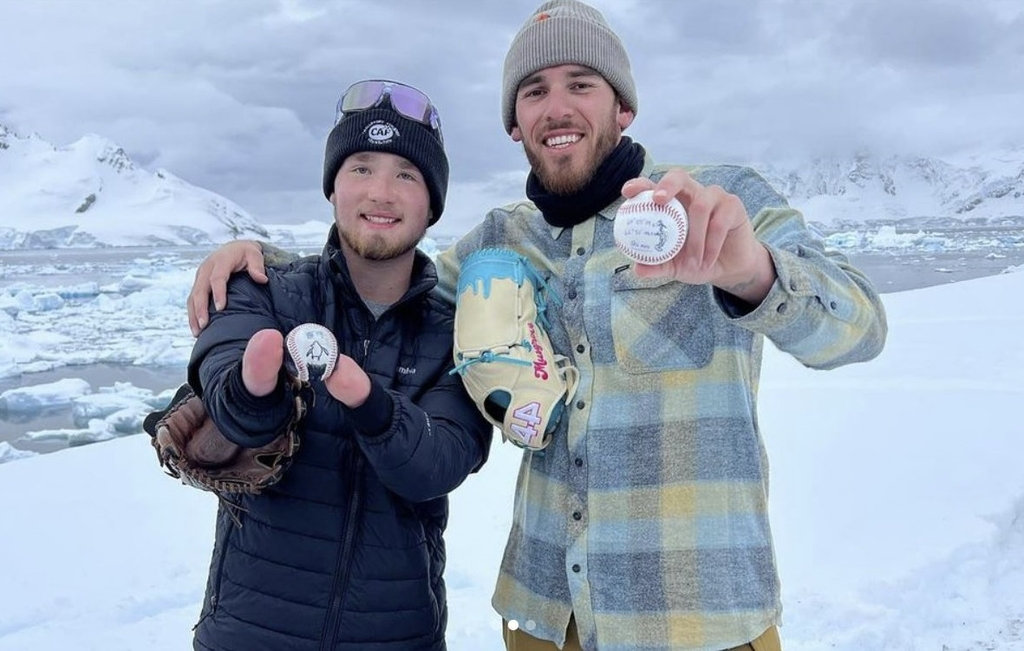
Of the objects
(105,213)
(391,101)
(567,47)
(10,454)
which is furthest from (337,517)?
(105,213)

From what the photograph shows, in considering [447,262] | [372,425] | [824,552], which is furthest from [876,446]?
[372,425]

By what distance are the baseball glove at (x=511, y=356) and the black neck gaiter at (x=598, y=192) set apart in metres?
0.17

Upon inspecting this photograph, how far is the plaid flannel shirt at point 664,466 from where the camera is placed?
1.86 metres

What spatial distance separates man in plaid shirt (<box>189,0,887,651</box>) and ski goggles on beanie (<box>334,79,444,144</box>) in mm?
381

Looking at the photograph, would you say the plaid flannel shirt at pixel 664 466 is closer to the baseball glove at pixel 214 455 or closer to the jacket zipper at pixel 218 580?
the baseball glove at pixel 214 455

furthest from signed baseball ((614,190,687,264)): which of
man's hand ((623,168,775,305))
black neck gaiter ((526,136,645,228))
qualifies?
black neck gaiter ((526,136,645,228))

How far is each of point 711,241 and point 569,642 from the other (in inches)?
44.9

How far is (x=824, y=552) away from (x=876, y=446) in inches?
79.8

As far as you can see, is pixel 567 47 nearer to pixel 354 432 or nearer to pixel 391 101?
pixel 391 101

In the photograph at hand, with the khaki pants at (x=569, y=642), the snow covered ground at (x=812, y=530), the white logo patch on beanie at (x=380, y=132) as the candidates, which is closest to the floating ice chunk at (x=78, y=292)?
the snow covered ground at (x=812, y=530)

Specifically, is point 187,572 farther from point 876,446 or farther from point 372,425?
point 876,446

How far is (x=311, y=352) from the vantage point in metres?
1.53

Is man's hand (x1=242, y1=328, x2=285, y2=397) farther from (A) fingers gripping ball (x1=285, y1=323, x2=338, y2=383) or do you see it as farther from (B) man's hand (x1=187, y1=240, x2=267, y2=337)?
(B) man's hand (x1=187, y1=240, x2=267, y2=337)

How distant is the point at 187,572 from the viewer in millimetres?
4332
